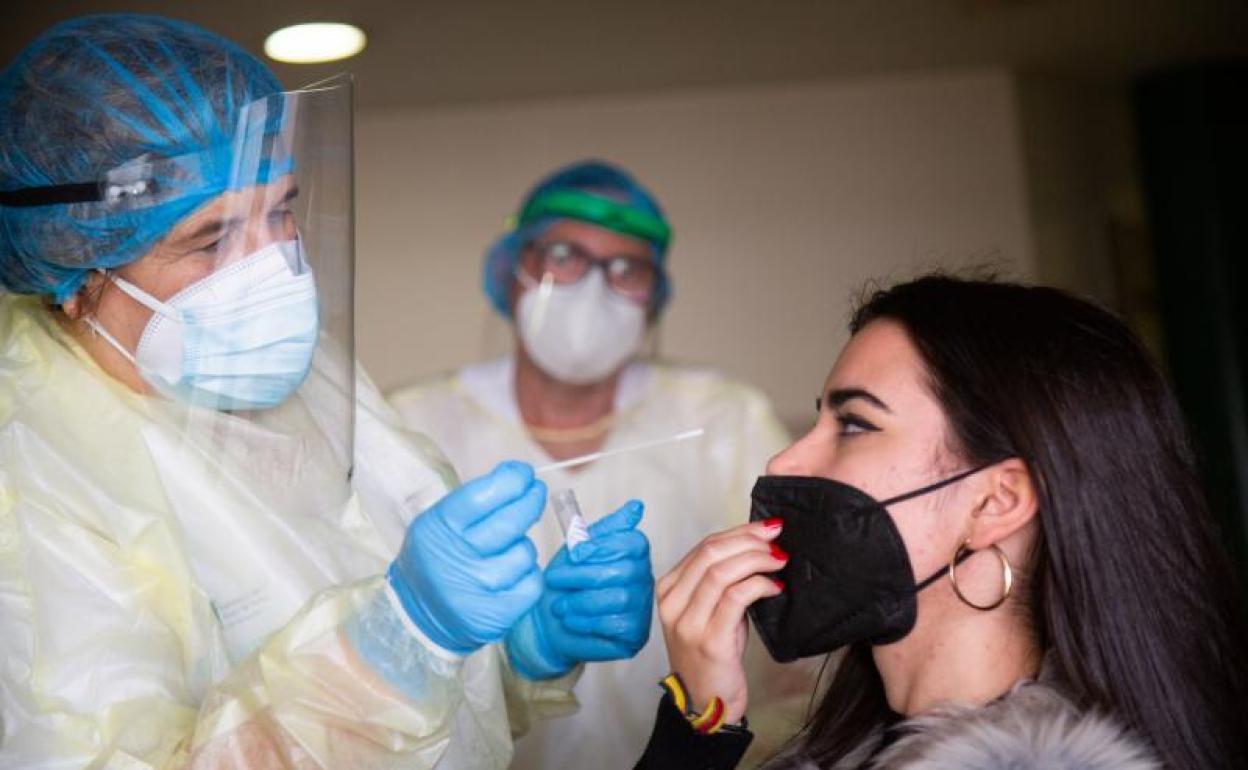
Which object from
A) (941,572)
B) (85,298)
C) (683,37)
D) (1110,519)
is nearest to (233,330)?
(85,298)

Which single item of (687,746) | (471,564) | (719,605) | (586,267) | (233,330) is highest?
(586,267)

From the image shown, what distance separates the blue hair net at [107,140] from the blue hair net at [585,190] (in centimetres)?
136

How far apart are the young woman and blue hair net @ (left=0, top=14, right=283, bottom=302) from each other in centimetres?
72

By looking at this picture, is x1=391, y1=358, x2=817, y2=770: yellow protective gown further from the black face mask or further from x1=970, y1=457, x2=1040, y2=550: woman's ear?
x1=970, y1=457, x2=1040, y2=550: woman's ear

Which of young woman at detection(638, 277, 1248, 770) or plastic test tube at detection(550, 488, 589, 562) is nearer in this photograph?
young woman at detection(638, 277, 1248, 770)

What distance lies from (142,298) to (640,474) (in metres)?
1.35

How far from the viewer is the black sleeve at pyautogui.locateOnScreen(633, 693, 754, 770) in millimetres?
1625

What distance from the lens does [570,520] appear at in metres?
1.80

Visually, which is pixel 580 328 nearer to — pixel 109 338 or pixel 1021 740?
pixel 109 338

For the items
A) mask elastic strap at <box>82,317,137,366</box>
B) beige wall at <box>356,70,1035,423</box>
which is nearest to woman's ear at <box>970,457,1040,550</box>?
mask elastic strap at <box>82,317,137,366</box>

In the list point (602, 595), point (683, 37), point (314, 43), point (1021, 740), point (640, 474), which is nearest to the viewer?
point (1021, 740)

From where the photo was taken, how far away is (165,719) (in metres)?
1.43

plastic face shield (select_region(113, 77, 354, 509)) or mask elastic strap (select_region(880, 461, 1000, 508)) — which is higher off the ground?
plastic face shield (select_region(113, 77, 354, 509))

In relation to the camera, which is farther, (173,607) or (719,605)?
→ (719,605)
